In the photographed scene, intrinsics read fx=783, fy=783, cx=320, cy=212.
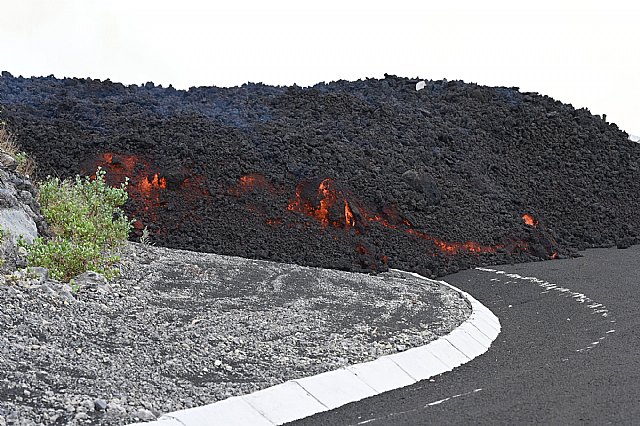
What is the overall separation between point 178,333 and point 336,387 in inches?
71.7

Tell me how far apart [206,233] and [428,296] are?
232 inches

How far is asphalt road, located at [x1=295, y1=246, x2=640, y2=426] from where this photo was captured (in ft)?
20.1

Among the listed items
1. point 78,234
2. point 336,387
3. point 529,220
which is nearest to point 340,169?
point 529,220

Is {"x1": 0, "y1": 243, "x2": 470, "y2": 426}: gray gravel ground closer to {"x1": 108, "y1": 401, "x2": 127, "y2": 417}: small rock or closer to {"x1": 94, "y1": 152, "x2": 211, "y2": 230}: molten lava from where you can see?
{"x1": 108, "y1": 401, "x2": 127, "y2": 417}: small rock

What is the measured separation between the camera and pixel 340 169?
18.8 metres

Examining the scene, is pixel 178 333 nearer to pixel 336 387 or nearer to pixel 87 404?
pixel 336 387

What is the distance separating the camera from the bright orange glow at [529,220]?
20.4m

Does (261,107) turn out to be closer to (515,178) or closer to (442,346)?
(515,178)

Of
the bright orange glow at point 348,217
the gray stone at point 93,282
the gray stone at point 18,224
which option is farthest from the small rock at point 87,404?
the bright orange glow at point 348,217

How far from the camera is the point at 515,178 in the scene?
23750mm

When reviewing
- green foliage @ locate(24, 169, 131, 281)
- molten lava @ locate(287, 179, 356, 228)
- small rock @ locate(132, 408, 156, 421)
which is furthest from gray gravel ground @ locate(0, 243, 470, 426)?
molten lava @ locate(287, 179, 356, 228)

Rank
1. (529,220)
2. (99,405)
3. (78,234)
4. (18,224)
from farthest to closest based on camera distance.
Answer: (529,220), (78,234), (18,224), (99,405)

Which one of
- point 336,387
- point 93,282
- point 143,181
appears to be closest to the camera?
point 336,387

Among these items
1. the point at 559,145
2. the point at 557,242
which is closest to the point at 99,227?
the point at 557,242
